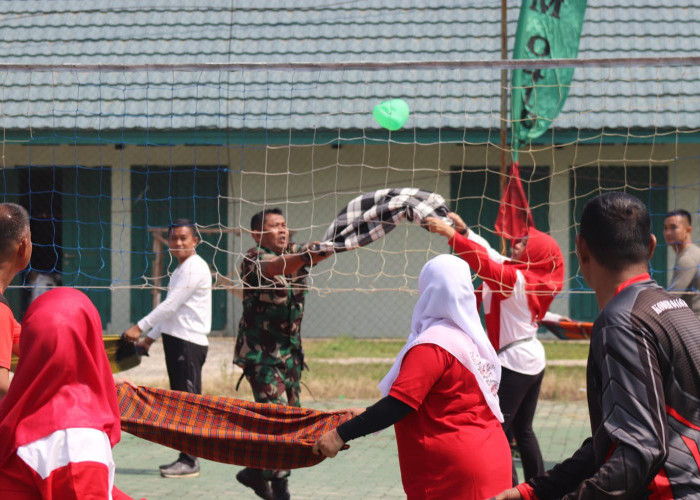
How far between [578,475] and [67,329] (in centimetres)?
169

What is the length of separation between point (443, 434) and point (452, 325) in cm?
46

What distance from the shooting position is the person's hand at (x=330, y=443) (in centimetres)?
400

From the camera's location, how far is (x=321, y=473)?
23.5 feet

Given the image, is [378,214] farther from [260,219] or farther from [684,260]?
[684,260]

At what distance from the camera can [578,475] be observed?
2814mm

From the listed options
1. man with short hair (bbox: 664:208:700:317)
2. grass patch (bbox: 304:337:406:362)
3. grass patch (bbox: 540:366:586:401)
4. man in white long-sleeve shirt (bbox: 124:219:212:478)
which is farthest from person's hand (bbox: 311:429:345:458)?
grass patch (bbox: 304:337:406:362)

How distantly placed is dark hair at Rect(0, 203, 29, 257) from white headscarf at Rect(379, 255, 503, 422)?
5.18 ft

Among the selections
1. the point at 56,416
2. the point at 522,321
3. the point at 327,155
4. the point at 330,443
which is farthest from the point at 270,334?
the point at 327,155

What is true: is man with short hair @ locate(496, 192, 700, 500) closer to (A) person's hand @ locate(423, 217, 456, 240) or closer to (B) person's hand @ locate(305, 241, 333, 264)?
(A) person's hand @ locate(423, 217, 456, 240)

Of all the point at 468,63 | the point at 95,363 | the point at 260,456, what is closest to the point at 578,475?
the point at 95,363

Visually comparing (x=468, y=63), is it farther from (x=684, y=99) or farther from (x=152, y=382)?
(x=684, y=99)

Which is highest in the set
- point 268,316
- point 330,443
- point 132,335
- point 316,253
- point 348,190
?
point 348,190

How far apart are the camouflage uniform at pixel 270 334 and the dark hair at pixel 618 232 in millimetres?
3795

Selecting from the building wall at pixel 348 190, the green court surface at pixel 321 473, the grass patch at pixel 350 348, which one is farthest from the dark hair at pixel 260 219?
the building wall at pixel 348 190
